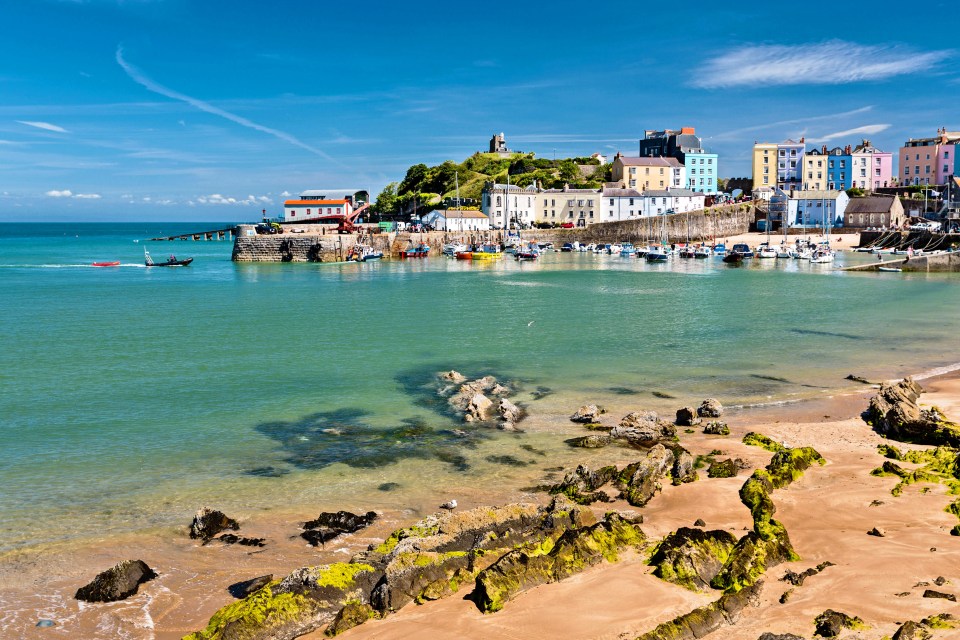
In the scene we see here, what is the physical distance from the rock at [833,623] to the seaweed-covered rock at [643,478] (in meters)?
4.23

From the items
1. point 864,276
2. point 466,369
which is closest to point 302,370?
point 466,369

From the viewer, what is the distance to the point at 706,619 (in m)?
8.02

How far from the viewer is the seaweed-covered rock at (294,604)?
27.1 ft

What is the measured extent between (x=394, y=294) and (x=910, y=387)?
115 ft

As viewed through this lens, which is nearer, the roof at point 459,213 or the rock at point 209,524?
the rock at point 209,524

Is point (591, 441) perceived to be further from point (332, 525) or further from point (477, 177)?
point (477, 177)

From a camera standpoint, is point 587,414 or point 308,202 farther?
point 308,202

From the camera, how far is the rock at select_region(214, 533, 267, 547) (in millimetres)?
11023

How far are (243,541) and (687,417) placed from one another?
34.0 ft

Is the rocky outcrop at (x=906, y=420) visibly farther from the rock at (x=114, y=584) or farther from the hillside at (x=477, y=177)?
the hillside at (x=477, y=177)

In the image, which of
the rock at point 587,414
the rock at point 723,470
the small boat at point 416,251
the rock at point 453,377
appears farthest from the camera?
the small boat at point 416,251

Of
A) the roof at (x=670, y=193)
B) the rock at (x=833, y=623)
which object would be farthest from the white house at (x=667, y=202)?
the rock at (x=833, y=623)

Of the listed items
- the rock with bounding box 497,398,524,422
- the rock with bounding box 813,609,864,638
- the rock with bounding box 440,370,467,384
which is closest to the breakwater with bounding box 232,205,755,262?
the rock with bounding box 440,370,467,384

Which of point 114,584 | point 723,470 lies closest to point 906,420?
point 723,470
